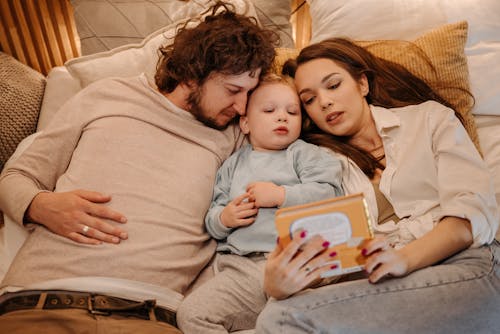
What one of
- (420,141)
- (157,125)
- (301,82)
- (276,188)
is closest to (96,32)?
(157,125)

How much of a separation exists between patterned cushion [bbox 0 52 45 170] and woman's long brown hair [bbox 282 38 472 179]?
1.08 m

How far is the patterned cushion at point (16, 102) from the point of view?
1.68m

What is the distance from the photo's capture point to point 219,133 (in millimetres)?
1646

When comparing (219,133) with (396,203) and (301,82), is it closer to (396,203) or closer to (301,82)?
(301,82)

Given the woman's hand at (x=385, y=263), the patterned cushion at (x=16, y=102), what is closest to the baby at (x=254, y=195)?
the woman's hand at (x=385, y=263)

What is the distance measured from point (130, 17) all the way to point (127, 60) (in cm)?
27

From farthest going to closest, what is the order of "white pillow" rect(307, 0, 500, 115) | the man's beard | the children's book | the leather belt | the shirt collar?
"white pillow" rect(307, 0, 500, 115) < the man's beard < the shirt collar < the leather belt < the children's book

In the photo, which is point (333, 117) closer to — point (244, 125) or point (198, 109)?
point (244, 125)

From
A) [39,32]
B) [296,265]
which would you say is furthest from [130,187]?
[39,32]

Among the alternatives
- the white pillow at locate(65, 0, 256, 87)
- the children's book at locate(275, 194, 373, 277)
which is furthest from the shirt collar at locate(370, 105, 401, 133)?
the white pillow at locate(65, 0, 256, 87)

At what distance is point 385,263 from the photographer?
111 cm

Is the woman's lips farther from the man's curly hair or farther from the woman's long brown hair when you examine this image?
the man's curly hair

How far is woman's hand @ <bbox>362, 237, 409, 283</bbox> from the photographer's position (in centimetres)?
107

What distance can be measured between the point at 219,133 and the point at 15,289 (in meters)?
0.82
